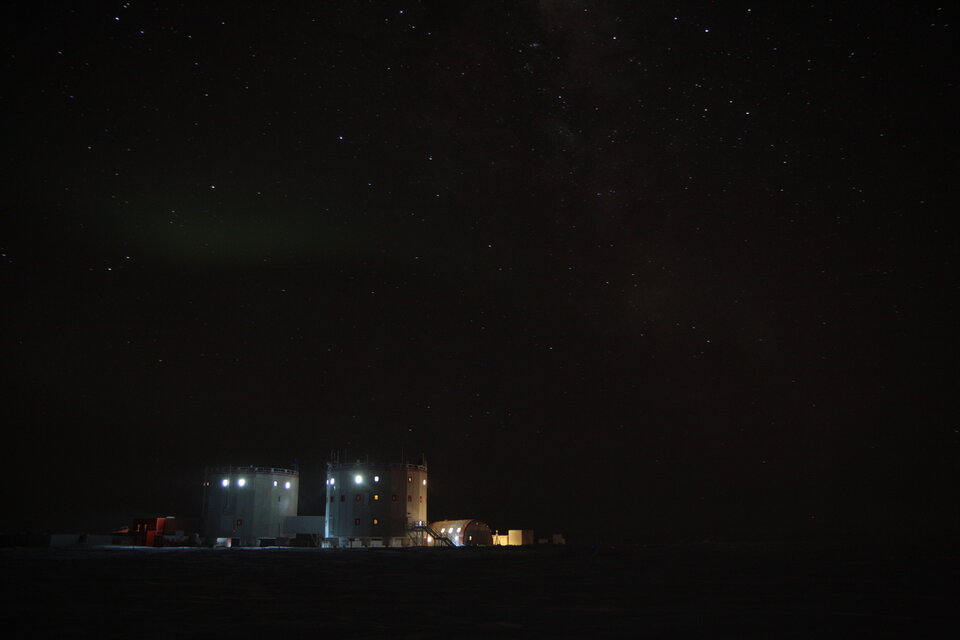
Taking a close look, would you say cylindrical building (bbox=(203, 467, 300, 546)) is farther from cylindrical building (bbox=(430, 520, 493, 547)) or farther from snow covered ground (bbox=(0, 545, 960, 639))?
snow covered ground (bbox=(0, 545, 960, 639))

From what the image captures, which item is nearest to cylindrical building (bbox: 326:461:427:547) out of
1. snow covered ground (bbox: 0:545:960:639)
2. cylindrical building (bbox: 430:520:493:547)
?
cylindrical building (bbox: 430:520:493:547)

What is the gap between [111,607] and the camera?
631 inches

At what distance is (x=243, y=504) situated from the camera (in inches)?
3125

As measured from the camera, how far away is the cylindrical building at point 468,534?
257 feet

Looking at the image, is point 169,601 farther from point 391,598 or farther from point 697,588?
point 697,588

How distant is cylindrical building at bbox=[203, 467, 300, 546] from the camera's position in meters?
78.2

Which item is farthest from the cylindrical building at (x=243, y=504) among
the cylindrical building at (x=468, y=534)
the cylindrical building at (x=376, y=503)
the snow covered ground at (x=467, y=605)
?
the snow covered ground at (x=467, y=605)

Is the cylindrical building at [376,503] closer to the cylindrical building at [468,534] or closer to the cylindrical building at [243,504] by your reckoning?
the cylindrical building at [468,534]

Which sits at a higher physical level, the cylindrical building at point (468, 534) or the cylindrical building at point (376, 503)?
the cylindrical building at point (376, 503)

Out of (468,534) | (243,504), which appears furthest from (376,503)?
(243,504)

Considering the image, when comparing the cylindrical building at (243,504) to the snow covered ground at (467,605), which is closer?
the snow covered ground at (467,605)

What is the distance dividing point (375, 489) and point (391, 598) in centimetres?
6262

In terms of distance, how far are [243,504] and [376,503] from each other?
48.3 feet

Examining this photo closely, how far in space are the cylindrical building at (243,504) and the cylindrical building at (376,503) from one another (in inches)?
253
